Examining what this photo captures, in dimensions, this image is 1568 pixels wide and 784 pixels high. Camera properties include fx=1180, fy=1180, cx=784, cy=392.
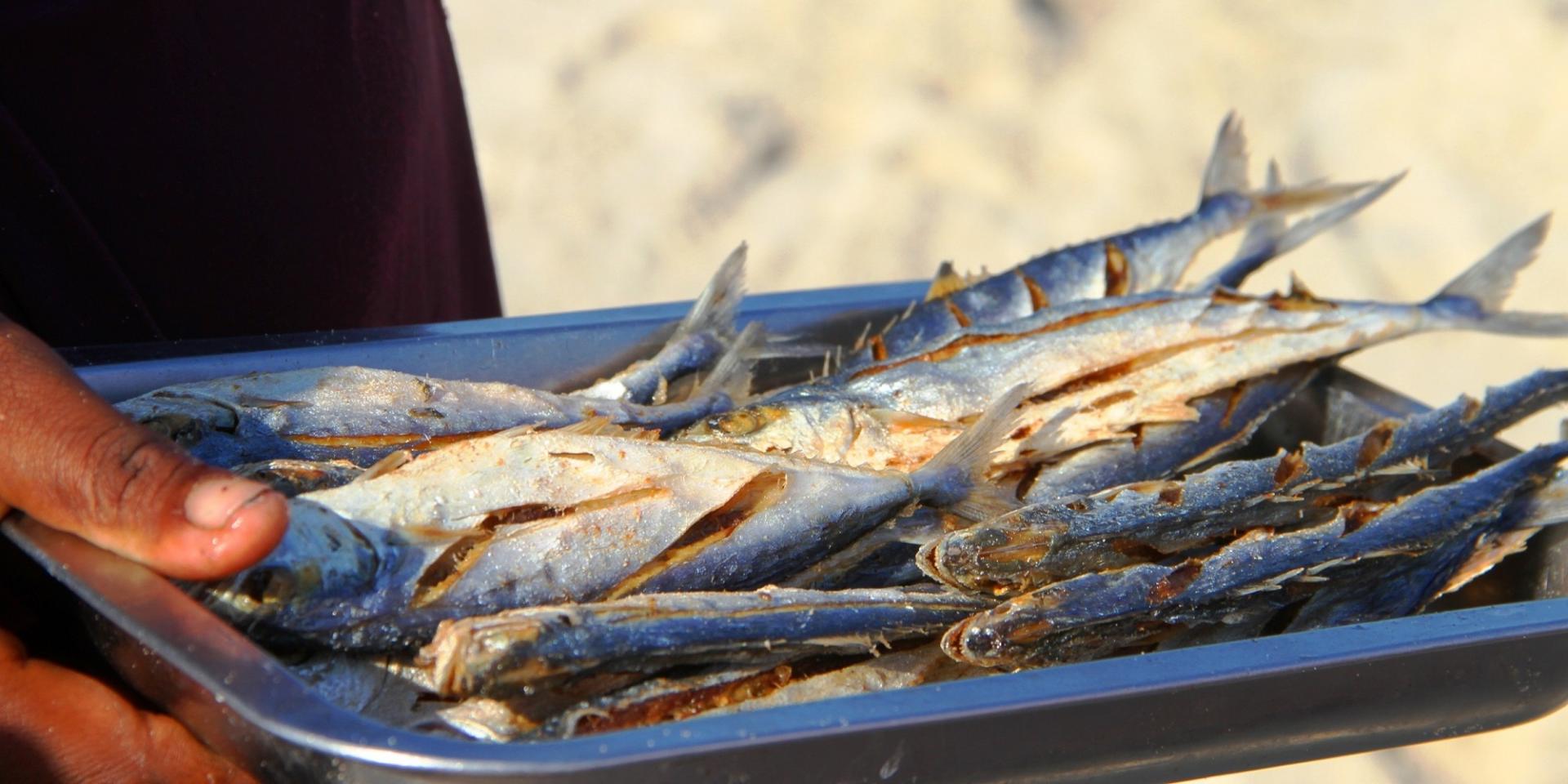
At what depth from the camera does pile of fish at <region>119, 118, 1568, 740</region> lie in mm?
1424

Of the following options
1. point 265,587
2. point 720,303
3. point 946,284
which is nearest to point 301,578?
point 265,587

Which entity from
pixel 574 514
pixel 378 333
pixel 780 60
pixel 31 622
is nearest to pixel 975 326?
pixel 574 514

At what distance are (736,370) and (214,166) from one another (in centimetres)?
108

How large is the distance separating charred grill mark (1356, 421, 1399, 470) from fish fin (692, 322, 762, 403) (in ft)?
3.61

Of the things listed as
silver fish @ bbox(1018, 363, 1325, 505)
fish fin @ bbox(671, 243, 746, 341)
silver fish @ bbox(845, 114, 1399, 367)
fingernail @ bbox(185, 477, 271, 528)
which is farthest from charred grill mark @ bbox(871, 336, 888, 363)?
fingernail @ bbox(185, 477, 271, 528)

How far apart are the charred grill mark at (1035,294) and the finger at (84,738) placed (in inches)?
69.4

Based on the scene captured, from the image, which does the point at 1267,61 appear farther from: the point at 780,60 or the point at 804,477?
the point at 804,477

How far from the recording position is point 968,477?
186 centimetres

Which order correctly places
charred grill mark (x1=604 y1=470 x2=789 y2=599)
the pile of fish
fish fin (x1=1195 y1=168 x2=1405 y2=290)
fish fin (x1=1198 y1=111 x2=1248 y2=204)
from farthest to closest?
fish fin (x1=1198 y1=111 x2=1248 y2=204), fish fin (x1=1195 y1=168 x2=1405 y2=290), charred grill mark (x1=604 y1=470 x2=789 y2=599), the pile of fish

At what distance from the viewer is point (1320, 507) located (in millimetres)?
1913

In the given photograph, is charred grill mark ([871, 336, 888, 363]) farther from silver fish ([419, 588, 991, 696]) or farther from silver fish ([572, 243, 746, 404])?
silver fish ([419, 588, 991, 696])

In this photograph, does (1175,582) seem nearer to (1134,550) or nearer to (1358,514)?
(1134,550)

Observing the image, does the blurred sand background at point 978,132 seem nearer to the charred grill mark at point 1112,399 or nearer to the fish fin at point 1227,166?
the fish fin at point 1227,166

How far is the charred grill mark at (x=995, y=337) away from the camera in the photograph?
2.16 m
